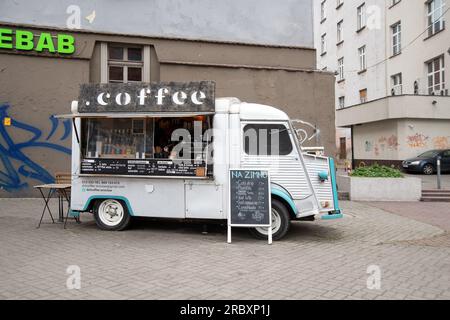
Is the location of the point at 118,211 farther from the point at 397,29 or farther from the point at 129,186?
the point at 397,29

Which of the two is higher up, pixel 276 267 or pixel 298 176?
pixel 298 176

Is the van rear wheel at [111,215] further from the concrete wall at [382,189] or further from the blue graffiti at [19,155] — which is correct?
the concrete wall at [382,189]

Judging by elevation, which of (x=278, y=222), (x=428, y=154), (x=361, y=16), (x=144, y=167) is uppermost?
(x=361, y=16)

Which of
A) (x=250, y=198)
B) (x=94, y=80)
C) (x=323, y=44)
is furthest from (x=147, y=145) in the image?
(x=323, y=44)

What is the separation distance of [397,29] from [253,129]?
24.2m

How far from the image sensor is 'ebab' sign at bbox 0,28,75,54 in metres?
11.8

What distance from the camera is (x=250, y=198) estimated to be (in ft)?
23.1

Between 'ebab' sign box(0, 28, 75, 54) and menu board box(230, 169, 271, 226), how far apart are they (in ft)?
25.9

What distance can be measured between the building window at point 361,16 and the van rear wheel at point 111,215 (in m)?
27.7

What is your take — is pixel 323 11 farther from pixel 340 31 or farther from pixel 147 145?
pixel 147 145

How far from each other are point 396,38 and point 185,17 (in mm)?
19372

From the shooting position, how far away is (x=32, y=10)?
39.7 feet

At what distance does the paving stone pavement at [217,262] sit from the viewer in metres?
4.63
